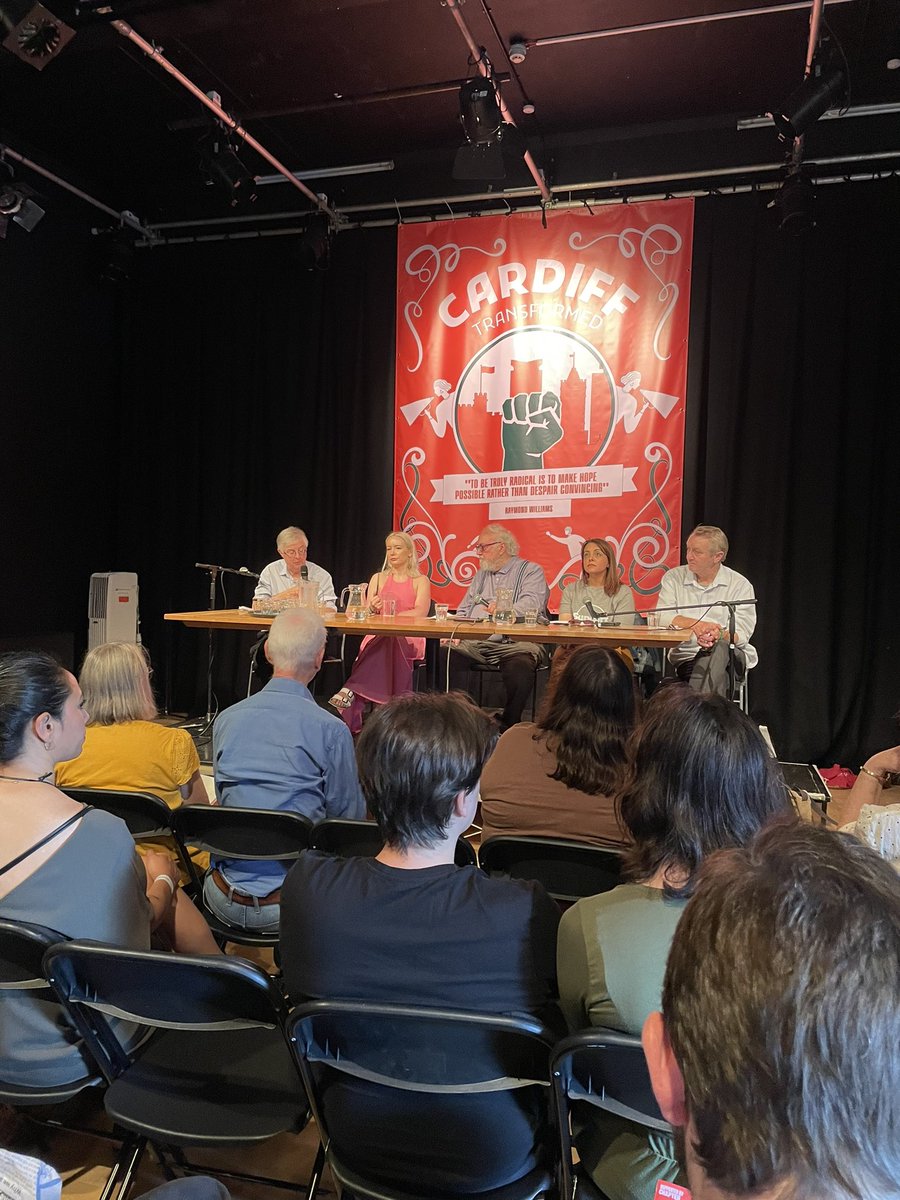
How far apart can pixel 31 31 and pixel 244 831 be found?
3.80 m

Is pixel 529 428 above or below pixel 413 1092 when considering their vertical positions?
above

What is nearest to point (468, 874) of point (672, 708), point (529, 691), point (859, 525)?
point (672, 708)

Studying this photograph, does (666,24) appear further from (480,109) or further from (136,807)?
(136,807)

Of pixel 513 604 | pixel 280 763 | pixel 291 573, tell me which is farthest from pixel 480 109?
pixel 280 763

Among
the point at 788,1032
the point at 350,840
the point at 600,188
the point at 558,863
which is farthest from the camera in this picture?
the point at 600,188

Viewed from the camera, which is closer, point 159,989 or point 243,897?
point 159,989

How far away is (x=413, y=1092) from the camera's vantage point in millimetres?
1277

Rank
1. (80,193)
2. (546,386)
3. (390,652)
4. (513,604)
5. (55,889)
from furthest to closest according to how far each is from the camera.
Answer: (80,193) → (546,386) → (390,652) → (513,604) → (55,889)

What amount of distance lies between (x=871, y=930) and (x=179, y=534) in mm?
7059

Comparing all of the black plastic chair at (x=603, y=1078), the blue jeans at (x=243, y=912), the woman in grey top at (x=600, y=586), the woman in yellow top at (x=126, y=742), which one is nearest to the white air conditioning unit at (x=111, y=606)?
the woman in grey top at (x=600, y=586)

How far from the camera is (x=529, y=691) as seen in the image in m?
5.14

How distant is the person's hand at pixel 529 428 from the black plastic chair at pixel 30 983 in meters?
4.91

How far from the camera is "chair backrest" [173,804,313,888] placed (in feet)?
6.59

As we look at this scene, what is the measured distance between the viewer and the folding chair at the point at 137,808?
212 centimetres
